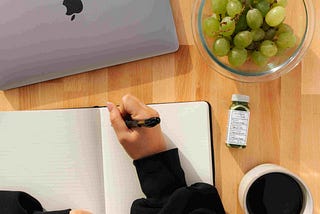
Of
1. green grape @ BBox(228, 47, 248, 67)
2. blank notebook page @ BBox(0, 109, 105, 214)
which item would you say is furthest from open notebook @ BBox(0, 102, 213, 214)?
green grape @ BBox(228, 47, 248, 67)

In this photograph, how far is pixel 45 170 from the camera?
821mm

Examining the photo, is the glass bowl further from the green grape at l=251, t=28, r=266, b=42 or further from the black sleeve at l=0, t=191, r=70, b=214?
the black sleeve at l=0, t=191, r=70, b=214

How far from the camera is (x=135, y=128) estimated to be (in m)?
0.81

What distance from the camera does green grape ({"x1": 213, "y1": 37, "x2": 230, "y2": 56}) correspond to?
74 centimetres

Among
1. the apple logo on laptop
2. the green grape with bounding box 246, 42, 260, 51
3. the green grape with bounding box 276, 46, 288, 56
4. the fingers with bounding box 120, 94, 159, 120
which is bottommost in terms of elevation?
the fingers with bounding box 120, 94, 159, 120

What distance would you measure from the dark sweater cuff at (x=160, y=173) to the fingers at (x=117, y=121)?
6 cm

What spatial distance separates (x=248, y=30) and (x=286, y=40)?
0.21ft

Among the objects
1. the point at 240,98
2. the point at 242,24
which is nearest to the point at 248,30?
the point at 242,24

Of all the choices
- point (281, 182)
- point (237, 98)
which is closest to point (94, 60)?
point (237, 98)

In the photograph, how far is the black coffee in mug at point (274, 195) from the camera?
0.77 metres

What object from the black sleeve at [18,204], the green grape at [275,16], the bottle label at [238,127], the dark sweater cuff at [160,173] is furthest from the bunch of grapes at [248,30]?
the black sleeve at [18,204]

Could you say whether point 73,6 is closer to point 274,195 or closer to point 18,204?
point 18,204

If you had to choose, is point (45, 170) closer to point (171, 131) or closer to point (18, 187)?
point (18, 187)

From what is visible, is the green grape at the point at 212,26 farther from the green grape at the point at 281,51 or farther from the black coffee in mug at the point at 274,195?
the black coffee in mug at the point at 274,195
